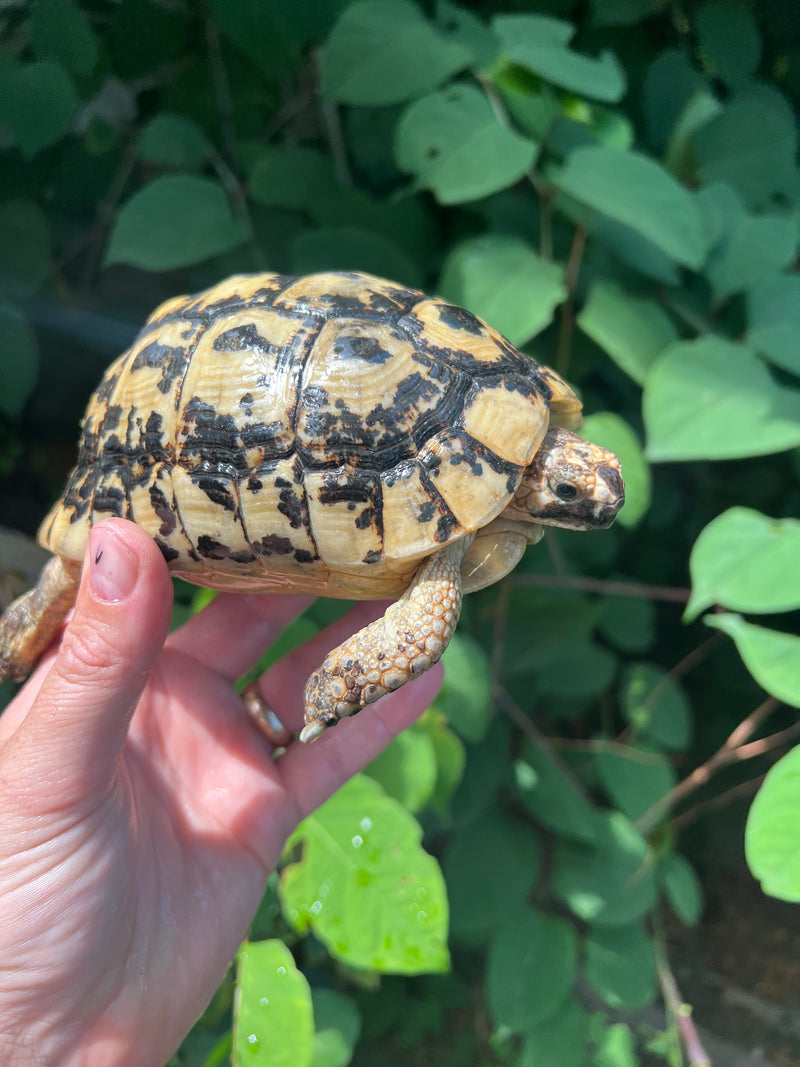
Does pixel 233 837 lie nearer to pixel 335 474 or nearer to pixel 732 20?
pixel 335 474

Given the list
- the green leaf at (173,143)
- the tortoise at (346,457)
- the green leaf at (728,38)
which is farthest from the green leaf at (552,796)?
the green leaf at (728,38)

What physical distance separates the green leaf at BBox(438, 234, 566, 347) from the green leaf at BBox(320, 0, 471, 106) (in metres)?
0.23

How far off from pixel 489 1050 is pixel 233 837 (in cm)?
116

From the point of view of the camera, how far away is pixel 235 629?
109cm

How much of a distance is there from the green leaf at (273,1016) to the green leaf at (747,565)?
24.3 inches

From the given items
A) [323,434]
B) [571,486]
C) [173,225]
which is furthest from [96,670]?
[173,225]

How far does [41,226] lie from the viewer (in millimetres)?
1229

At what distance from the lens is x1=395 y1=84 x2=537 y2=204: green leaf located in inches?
38.1

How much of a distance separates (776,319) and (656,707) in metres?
0.80

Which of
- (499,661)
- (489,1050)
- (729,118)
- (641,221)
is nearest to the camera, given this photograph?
(641,221)

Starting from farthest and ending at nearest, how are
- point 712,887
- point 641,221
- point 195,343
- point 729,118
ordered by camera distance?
point 712,887
point 729,118
point 641,221
point 195,343

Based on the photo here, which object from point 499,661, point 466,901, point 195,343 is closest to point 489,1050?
point 466,901

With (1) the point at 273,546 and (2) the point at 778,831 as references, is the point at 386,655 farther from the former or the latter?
(2) the point at 778,831

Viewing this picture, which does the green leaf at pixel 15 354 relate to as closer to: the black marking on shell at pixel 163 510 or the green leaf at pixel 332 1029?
the black marking on shell at pixel 163 510
